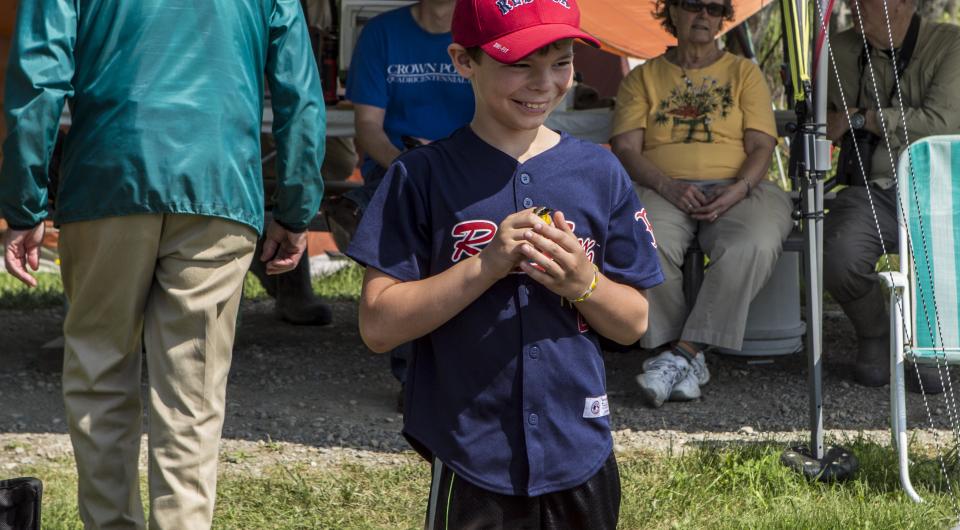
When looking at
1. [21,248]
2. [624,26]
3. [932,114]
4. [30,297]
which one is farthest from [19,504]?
[624,26]

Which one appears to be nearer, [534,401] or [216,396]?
[534,401]

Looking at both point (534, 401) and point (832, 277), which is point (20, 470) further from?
point (832, 277)

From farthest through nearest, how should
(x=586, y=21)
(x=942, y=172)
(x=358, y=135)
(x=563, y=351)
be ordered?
(x=586, y=21) → (x=358, y=135) → (x=942, y=172) → (x=563, y=351)

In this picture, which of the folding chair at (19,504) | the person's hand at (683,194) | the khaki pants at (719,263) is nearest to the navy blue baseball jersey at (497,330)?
the folding chair at (19,504)

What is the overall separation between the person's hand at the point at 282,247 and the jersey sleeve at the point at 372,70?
191 centimetres

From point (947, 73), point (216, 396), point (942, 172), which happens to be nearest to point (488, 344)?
point (216, 396)

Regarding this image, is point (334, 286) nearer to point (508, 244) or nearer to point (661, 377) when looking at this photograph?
point (661, 377)

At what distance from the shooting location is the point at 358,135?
17.9ft

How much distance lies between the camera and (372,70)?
5410mm

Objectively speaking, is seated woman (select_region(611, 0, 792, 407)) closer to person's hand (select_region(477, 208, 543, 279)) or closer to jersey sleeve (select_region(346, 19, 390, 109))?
jersey sleeve (select_region(346, 19, 390, 109))

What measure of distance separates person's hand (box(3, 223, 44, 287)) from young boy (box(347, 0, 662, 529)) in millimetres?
1224

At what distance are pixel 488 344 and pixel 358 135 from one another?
10.6ft

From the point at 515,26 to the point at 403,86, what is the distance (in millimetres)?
3174

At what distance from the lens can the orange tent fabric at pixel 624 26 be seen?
8.58m
